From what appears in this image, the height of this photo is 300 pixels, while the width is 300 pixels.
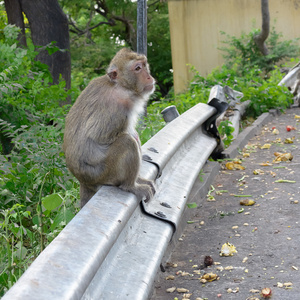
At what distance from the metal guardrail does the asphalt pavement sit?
32cm

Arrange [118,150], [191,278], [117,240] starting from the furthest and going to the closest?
[118,150], [191,278], [117,240]

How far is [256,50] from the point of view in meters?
17.0

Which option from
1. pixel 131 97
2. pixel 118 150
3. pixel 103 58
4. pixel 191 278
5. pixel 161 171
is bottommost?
pixel 103 58

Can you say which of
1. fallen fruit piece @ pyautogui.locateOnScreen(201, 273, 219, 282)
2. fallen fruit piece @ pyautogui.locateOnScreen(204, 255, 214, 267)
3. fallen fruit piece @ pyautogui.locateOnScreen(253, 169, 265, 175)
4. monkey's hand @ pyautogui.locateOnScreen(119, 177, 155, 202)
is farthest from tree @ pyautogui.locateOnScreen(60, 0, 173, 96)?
fallen fruit piece @ pyautogui.locateOnScreen(201, 273, 219, 282)

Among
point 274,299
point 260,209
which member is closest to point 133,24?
point 260,209

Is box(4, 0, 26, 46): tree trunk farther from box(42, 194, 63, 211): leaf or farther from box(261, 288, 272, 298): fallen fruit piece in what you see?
box(261, 288, 272, 298): fallen fruit piece

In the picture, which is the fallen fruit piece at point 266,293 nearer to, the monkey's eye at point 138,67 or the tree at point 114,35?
the monkey's eye at point 138,67

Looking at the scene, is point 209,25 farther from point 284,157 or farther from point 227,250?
point 227,250

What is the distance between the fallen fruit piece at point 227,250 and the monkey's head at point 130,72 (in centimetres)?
121

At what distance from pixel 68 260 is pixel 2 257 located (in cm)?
180

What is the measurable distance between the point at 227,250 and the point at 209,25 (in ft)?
50.3

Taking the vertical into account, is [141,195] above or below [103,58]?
above

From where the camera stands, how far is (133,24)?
24125 millimetres

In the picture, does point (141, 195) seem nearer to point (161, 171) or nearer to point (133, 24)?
point (161, 171)
